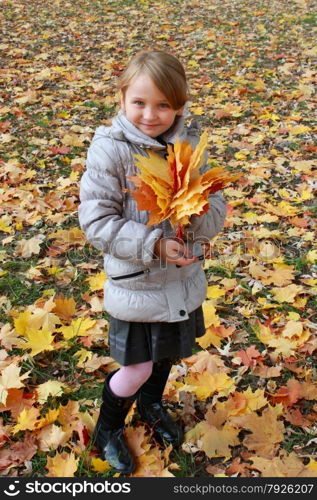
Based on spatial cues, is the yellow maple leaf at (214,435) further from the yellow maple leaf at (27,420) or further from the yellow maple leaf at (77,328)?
the yellow maple leaf at (77,328)

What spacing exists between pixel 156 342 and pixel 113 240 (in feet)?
1.48

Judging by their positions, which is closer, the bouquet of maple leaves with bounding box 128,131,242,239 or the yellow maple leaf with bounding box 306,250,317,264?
the bouquet of maple leaves with bounding box 128,131,242,239

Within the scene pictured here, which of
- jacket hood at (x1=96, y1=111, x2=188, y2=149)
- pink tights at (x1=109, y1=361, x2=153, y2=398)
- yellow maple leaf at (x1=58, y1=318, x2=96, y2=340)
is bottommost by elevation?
yellow maple leaf at (x1=58, y1=318, x2=96, y2=340)

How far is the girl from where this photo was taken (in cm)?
170

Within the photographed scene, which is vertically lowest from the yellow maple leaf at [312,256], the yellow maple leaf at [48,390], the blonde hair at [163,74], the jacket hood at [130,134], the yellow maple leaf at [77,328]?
the yellow maple leaf at [48,390]

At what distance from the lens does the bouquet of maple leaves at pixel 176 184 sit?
159 cm

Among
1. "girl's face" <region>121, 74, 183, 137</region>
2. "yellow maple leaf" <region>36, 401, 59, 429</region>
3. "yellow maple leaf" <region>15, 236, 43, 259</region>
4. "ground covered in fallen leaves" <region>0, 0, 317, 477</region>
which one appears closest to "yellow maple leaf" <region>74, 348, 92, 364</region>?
"ground covered in fallen leaves" <region>0, 0, 317, 477</region>

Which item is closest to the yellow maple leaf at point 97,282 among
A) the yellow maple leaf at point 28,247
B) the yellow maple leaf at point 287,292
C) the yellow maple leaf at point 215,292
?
the yellow maple leaf at point 28,247

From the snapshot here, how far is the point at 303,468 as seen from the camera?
2.16 m

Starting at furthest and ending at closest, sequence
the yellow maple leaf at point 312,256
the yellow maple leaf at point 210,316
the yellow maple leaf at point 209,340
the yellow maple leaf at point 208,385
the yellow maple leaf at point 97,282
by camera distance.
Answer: the yellow maple leaf at point 312,256
the yellow maple leaf at point 97,282
the yellow maple leaf at point 210,316
the yellow maple leaf at point 209,340
the yellow maple leaf at point 208,385

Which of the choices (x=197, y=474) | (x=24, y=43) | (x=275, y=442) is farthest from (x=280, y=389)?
(x=24, y=43)

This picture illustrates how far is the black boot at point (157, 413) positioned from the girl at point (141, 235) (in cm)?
26

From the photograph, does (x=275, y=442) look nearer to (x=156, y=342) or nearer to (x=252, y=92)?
(x=156, y=342)

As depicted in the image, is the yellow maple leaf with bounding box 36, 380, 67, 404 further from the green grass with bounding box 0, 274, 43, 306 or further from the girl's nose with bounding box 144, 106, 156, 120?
the girl's nose with bounding box 144, 106, 156, 120
